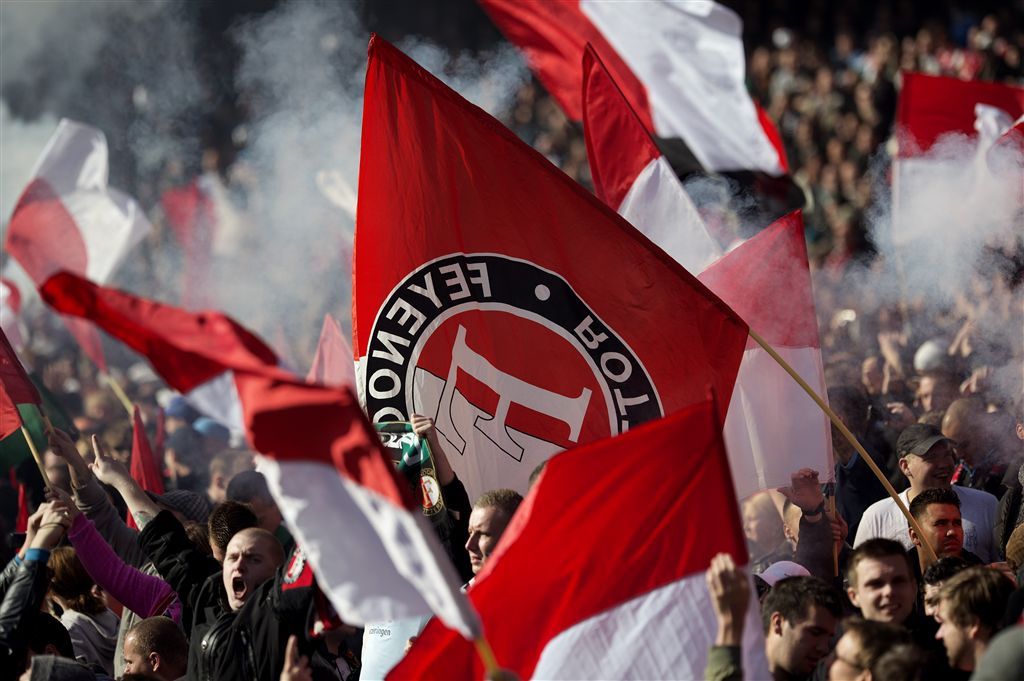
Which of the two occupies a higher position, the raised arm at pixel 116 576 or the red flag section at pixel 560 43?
the red flag section at pixel 560 43

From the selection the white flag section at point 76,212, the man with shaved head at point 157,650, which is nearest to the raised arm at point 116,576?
the man with shaved head at point 157,650

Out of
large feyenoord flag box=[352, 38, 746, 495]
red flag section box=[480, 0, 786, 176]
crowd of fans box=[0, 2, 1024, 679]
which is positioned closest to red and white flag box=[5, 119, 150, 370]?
crowd of fans box=[0, 2, 1024, 679]

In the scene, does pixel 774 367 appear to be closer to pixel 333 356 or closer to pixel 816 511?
pixel 816 511

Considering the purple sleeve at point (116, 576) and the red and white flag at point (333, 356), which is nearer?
the purple sleeve at point (116, 576)

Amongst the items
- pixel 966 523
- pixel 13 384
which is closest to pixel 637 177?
pixel 966 523

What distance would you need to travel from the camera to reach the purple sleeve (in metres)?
4.75

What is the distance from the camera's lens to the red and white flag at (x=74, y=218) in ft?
28.9

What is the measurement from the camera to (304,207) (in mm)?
14891

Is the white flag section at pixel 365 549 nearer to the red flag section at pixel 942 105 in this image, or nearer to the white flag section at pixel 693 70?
the white flag section at pixel 693 70

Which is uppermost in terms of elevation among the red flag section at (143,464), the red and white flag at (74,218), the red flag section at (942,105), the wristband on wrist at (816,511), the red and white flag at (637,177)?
the red flag section at (942,105)

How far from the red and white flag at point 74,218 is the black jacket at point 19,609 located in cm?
481

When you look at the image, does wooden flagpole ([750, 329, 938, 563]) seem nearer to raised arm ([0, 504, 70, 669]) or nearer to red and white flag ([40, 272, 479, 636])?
red and white flag ([40, 272, 479, 636])

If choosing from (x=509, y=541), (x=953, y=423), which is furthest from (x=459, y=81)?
(x=509, y=541)

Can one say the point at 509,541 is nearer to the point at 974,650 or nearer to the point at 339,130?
the point at 974,650
